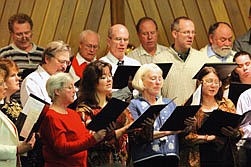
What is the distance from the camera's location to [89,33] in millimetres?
7285

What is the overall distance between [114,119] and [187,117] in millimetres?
648

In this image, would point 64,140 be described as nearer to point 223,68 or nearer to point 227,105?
point 227,105

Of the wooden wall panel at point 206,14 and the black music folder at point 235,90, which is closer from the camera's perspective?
the black music folder at point 235,90

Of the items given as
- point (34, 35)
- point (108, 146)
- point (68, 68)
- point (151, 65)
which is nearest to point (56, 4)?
point (34, 35)

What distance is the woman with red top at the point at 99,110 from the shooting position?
5609mm

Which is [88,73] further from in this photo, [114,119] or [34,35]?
[34,35]

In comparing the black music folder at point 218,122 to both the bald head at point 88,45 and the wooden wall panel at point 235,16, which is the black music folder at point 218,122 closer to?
the bald head at point 88,45

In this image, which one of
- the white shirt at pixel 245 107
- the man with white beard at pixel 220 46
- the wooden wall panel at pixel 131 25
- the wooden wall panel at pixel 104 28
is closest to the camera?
the white shirt at pixel 245 107

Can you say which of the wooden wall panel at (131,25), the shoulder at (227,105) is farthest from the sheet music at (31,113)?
the wooden wall panel at (131,25)

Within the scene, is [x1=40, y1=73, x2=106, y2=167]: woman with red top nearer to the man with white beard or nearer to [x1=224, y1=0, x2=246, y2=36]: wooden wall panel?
the man with white beard

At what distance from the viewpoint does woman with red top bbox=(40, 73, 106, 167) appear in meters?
5.26

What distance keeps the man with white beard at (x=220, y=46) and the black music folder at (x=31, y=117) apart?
8.18 feet

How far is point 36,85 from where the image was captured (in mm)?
6215

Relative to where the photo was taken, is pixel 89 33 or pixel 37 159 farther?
pixel 89 33
